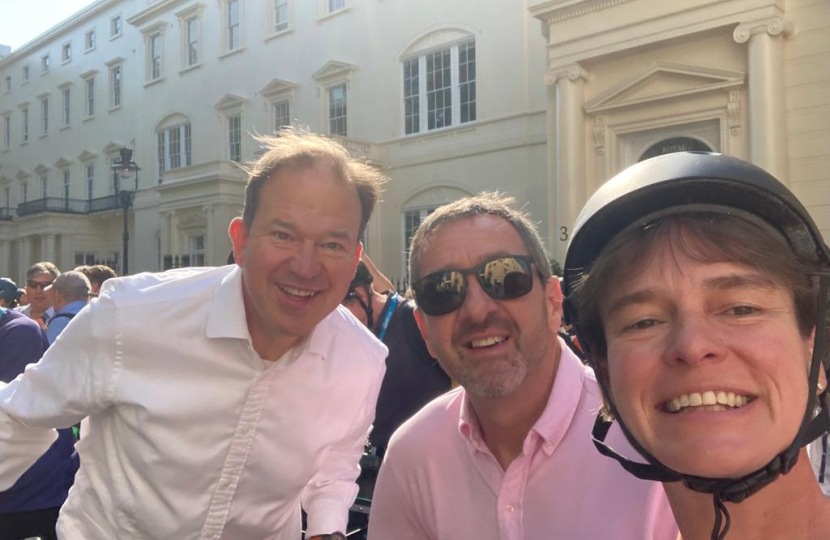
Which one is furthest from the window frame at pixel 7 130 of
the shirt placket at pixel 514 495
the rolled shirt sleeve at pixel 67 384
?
the shirt placket at pixel 514 495

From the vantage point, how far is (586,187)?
42.9 ft

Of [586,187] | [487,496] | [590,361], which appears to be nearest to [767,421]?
[590,361]

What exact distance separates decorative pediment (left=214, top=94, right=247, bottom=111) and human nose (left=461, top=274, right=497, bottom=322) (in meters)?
23.8

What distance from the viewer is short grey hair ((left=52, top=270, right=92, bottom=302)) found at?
5930 millimetres

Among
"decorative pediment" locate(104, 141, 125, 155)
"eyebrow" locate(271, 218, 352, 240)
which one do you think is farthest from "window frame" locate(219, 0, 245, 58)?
"eyebrow" locate(271, 218, 352, 240)

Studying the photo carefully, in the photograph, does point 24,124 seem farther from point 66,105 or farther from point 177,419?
point 177,419

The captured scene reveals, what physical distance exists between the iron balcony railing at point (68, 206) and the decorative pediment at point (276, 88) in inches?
420

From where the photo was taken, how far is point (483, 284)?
2068mm

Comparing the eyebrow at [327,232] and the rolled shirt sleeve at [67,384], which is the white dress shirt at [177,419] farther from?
the eyebrow at [327,232]

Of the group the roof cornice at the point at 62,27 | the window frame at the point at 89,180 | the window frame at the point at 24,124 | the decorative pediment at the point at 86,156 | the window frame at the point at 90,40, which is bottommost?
the window frame at the point at 89,180

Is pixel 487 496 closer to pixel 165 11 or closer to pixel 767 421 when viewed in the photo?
pixel 767 421

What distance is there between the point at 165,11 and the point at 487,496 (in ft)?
99.9

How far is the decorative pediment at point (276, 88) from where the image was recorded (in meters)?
22.3

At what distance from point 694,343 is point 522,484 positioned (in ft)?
2.97
